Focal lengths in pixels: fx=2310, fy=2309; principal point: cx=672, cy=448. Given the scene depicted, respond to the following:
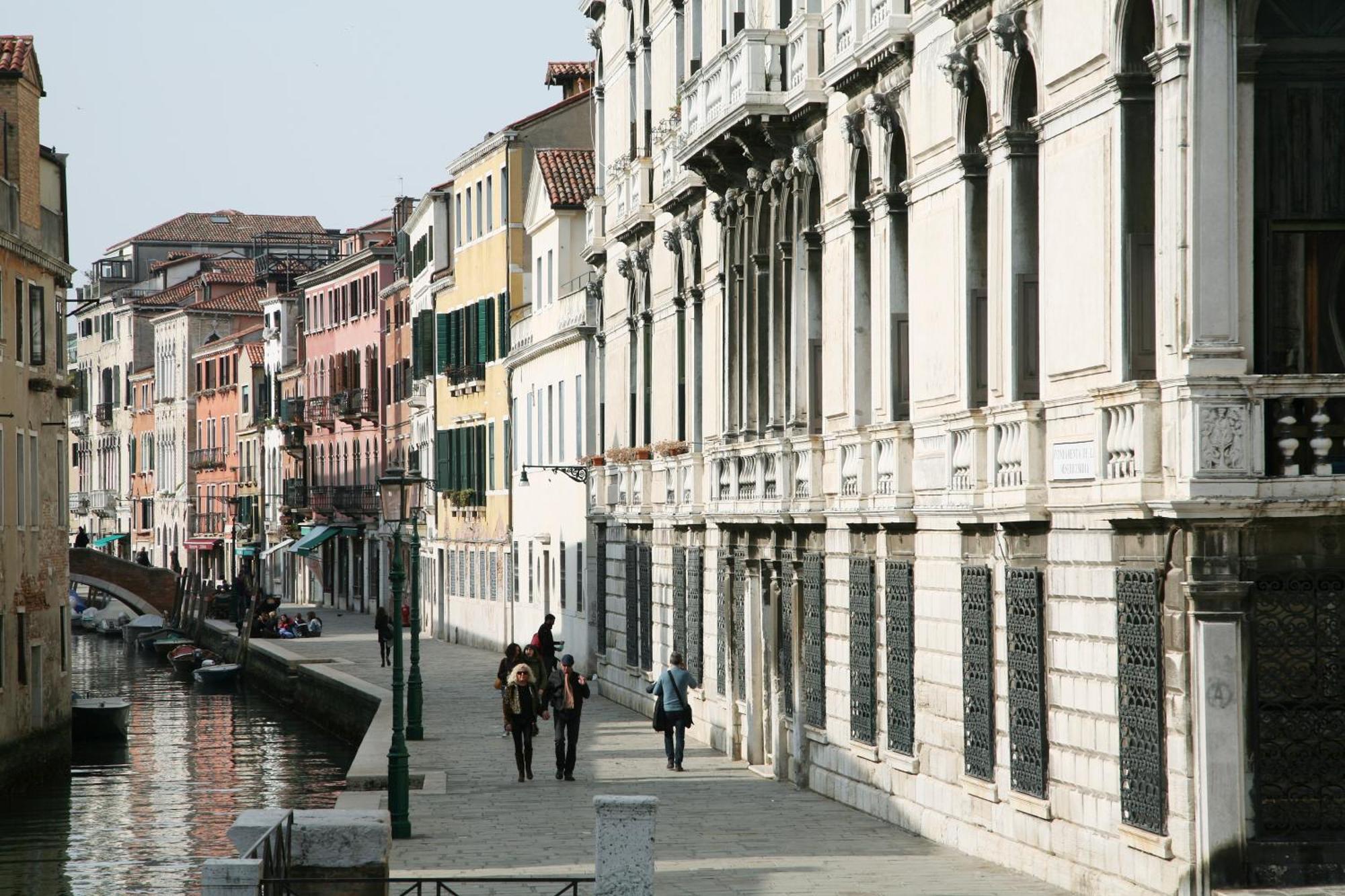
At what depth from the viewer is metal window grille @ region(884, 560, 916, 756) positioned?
61.3 feet

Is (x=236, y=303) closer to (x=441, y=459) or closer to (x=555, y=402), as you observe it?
(x=441, y=459)

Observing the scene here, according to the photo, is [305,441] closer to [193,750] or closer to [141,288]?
[141,288]

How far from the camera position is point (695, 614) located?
2816 centimetres

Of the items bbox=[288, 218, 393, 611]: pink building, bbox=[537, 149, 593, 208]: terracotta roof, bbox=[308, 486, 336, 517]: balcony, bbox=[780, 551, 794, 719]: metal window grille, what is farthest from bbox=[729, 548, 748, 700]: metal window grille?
bbox=[308, 486, 336, 517]: balcony

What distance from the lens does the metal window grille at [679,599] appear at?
29031 mm

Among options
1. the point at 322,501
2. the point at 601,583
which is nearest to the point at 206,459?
the point at 322,501

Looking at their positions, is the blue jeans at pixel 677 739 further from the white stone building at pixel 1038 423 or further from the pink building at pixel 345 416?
the pink building at pixel 345 416

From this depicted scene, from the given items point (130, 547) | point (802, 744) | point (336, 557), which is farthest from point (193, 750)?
point (130, 547)

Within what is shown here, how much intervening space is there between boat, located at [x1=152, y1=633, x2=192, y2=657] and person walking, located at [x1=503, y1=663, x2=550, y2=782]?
42229 mm

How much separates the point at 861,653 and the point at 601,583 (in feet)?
54.9

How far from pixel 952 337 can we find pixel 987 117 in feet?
5.86

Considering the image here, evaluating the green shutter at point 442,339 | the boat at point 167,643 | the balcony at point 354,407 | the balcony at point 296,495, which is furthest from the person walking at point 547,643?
the balcony at point 296,495

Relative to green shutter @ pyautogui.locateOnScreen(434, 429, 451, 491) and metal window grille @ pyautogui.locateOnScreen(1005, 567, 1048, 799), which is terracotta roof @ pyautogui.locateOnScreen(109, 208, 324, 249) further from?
metal window grille @ pyautogui.locateOnScreen(1005, 567, 1048, 799)

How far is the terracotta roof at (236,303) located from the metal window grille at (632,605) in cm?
6700
